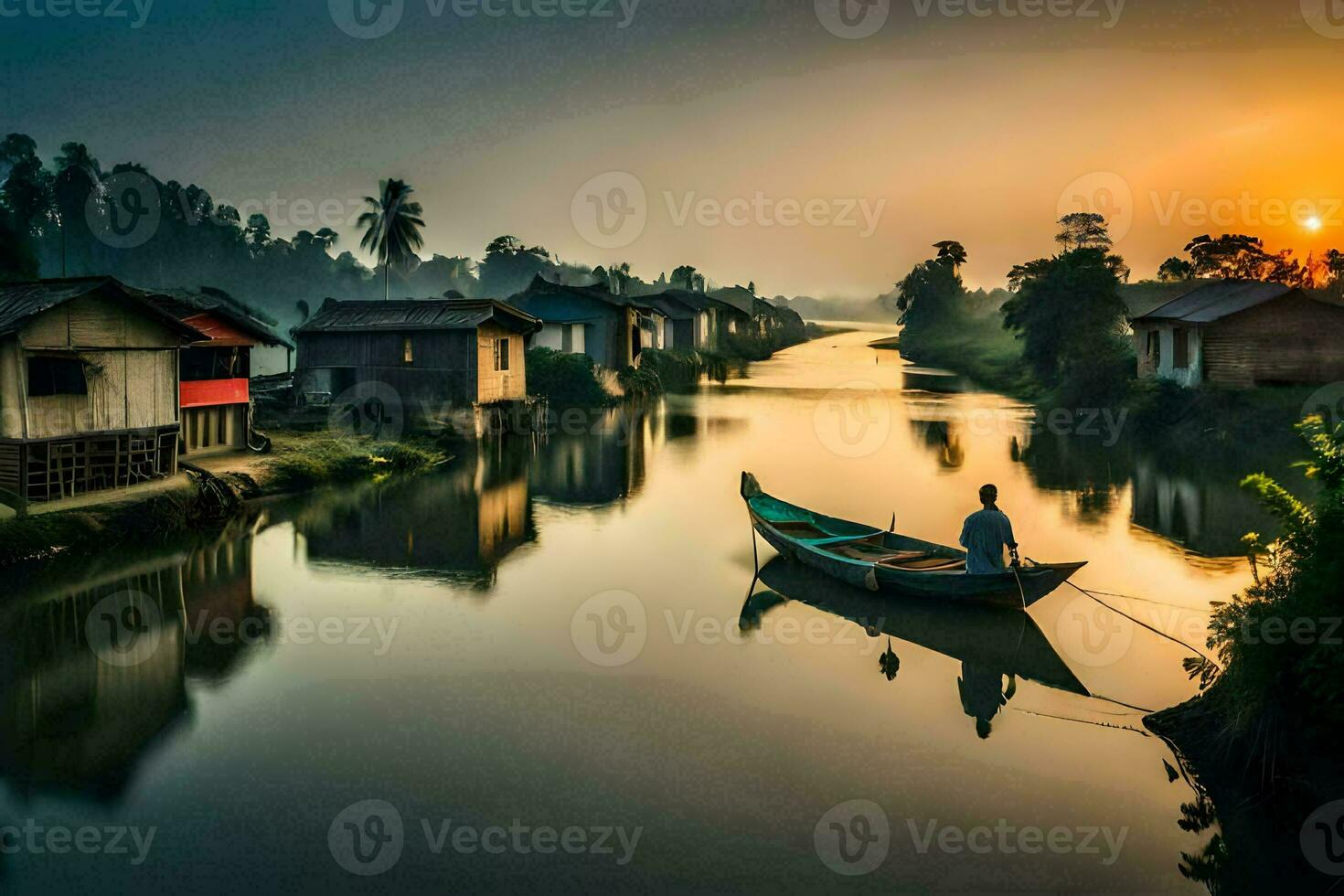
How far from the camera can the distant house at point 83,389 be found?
17.2 m

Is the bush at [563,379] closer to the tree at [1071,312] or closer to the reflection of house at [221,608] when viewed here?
the tree at [1071,312]

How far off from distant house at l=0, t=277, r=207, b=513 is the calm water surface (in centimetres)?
272

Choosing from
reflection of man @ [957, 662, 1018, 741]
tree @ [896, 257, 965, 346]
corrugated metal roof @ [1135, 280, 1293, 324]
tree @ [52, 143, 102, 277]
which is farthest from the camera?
tree @ [896, 257, 965, 346]

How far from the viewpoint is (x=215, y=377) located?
79.0 feet

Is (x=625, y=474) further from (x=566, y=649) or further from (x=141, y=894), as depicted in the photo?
(x=141, y=894)

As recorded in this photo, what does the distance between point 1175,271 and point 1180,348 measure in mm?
32154

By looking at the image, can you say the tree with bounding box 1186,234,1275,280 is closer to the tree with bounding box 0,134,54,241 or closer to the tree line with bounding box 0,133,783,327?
the tree line with bounding box 0,133,783,327

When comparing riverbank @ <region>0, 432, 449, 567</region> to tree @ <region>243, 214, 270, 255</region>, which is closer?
riverbank @ <region>0, 432, 449, 567</region>

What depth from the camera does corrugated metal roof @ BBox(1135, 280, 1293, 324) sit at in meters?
30.8

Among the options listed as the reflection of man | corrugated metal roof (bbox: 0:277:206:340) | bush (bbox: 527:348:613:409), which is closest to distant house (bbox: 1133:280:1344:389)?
the reflection of man

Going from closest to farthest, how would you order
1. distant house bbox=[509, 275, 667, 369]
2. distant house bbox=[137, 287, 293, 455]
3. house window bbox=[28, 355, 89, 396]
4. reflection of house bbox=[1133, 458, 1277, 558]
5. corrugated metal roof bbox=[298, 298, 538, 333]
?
house window bbox=[28, 355, 89, 396]
reflection of house bbox=[1133, 458, 1277, 558]
distant house bbox=[137, 287, 293, 455]
corrugated metal roof bbox=[298, 298, 538, 333]
distant house bbox=[509, 275, 667, 369]

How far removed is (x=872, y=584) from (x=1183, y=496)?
12773mm

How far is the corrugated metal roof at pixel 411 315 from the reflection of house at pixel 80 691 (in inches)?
716

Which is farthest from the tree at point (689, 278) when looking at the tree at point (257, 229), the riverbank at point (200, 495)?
the riverbank at point (200, 495)
